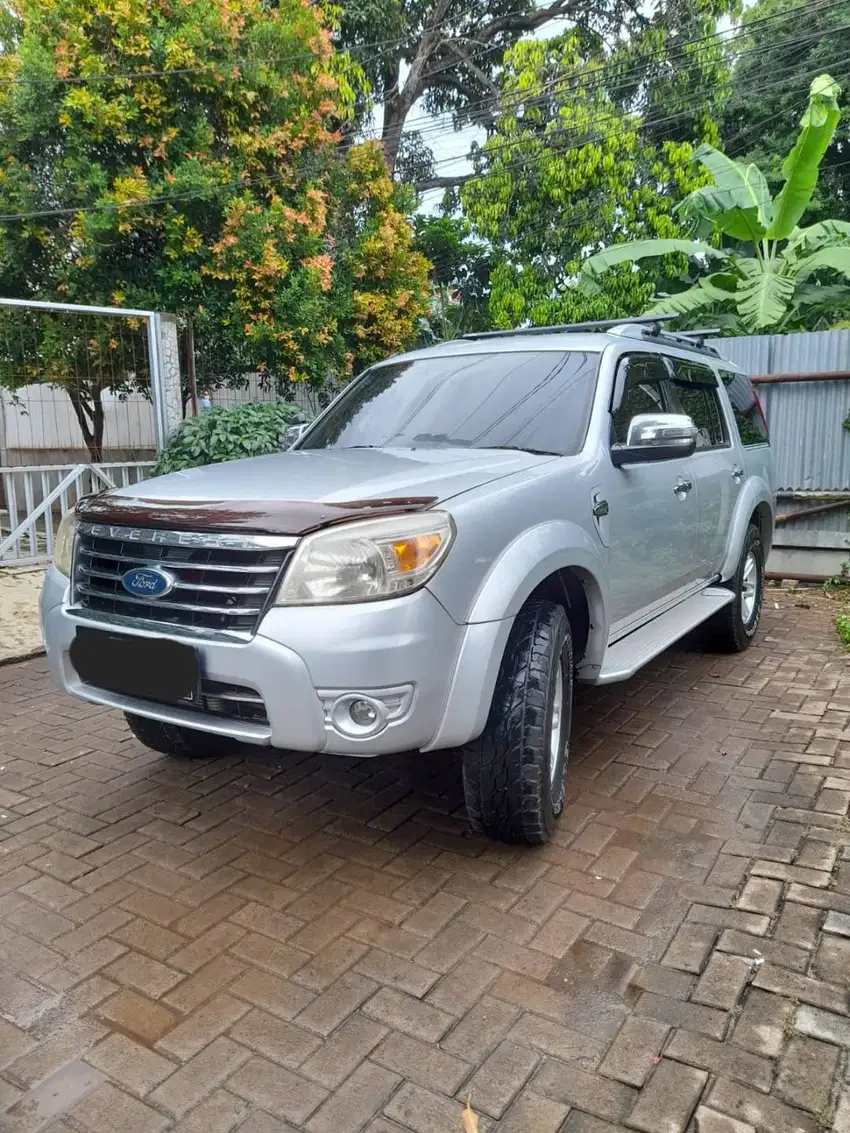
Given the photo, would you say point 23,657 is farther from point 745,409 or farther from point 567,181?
point 567,181

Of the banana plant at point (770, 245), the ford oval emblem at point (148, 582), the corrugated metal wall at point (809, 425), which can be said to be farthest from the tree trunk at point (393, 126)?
the ford oval emblem at point (148, 582)

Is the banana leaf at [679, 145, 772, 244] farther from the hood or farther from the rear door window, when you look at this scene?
the hood

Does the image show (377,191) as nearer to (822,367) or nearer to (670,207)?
(670,207)

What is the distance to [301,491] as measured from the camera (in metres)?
2.79

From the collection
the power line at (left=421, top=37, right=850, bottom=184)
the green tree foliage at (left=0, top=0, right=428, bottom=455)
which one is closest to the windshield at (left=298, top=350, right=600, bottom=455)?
the green tree foliage at (left=0, top=0, right=428, bottom=455)

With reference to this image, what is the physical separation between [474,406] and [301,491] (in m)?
1.26

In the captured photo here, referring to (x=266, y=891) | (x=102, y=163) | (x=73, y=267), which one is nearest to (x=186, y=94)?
(x=102, y=163)

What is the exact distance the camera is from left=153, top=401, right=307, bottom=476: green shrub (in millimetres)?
7988

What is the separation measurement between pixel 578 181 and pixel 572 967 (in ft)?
50.0

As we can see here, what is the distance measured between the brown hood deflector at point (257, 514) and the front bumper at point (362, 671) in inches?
10.1

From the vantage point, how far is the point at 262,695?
2.49 metres

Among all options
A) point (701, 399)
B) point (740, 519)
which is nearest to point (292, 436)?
point (701, 399)

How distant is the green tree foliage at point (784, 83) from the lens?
17.7m

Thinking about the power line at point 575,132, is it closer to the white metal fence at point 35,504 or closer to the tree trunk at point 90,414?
the tree trunk at point 90,414
